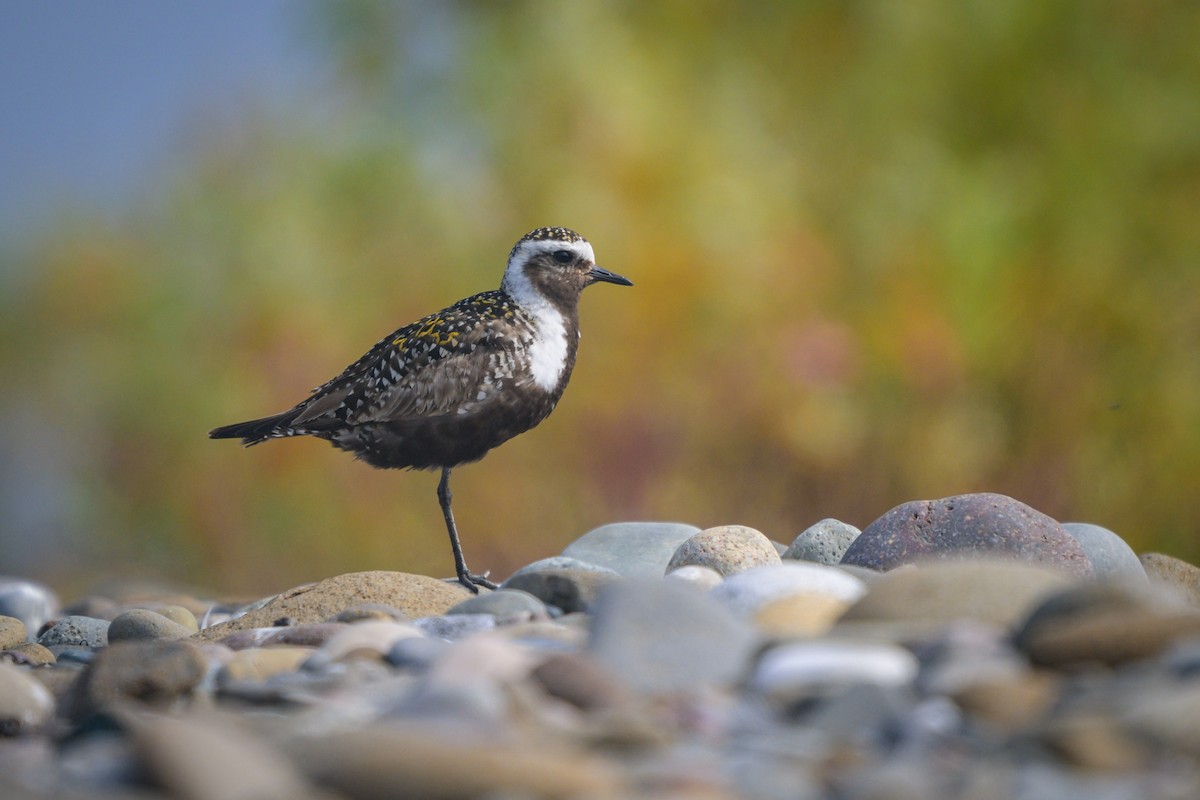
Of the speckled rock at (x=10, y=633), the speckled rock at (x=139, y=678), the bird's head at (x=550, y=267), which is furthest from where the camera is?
the bird's head at (x=550, y=267)

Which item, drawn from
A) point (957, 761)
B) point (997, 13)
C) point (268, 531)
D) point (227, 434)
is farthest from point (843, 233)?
point (957, 761)

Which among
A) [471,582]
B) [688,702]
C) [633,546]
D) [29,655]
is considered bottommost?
[688,702]

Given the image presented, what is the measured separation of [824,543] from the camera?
267 inches

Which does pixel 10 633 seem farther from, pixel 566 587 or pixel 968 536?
pixel 968 536

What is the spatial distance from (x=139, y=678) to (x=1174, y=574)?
5.43 m

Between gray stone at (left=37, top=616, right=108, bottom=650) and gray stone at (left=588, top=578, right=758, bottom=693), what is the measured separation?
3613 millimetres

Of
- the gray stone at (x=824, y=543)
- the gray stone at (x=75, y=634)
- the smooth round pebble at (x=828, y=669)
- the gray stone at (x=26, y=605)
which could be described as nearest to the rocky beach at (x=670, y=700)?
the smooth round pebble at (x=828, y=669)

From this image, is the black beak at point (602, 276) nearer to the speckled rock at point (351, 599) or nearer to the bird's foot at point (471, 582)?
the bird's foot at point (471, 582)

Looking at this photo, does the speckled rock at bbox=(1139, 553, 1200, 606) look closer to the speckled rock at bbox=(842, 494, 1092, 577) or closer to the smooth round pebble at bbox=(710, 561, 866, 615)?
the speckled rock at bbox=(842, 494, 1092, 577)

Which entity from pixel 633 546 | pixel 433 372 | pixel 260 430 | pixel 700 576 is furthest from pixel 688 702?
pixel 260 430

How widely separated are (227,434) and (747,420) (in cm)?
611

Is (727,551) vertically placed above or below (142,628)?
above

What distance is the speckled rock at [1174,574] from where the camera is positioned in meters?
6.95

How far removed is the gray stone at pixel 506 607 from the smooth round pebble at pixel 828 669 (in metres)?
1.53
